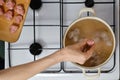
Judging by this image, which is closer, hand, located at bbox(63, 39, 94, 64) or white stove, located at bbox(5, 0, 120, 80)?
hand, located at bbox(63, 39, 94, 64)

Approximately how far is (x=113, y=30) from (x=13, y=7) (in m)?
0.31

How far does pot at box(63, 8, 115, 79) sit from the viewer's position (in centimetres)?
75

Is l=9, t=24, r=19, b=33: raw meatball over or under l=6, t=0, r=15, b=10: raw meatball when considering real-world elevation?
under

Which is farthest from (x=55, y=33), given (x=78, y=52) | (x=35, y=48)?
(x=78, y=52)

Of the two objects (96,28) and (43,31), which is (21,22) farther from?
(96,28)

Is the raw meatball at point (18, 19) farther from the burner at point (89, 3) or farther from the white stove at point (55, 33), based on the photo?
→ the burner at point (89, 3)

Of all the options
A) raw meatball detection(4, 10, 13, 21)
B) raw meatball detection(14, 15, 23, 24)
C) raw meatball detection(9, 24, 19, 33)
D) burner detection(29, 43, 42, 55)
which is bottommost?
burner detection(29, 43, 42, 55)

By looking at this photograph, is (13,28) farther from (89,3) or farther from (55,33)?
(89,3)

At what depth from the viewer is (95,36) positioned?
2.57 ft

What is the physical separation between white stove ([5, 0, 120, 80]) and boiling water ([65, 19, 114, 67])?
0.04m

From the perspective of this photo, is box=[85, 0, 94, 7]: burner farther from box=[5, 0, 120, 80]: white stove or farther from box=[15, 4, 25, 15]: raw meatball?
box=[15, 4, 25, 15]: raw meatball

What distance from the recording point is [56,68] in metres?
0.81

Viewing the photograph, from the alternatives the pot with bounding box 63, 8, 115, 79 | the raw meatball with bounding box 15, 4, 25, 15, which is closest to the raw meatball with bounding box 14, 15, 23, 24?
the raw meatball with bounding box 15, 4, 25, 15

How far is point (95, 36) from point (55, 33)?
0.12m
